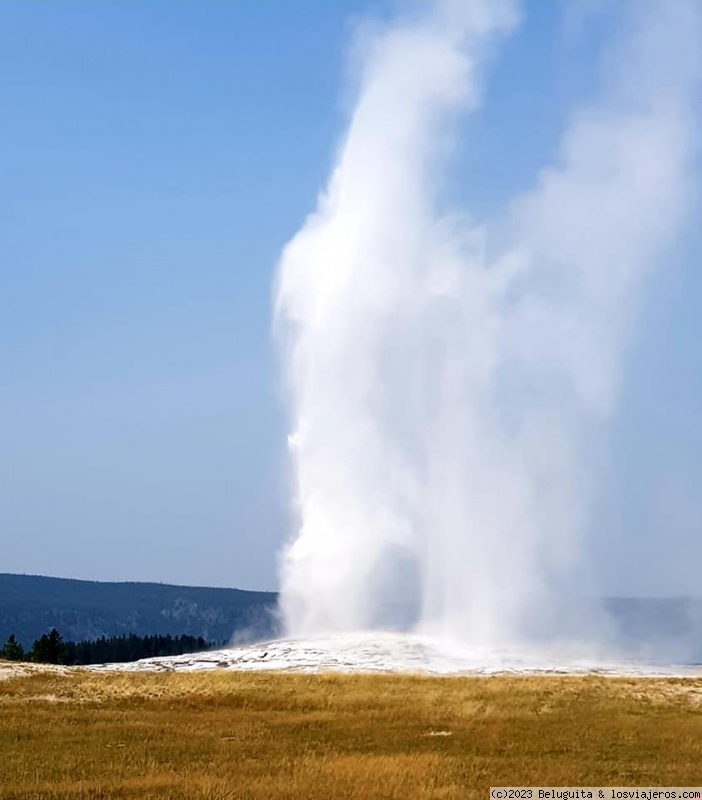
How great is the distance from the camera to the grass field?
1961cm

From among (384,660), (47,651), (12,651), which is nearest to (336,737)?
(384,660)

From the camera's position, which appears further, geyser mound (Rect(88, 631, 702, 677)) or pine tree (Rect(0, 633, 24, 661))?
pine tree (Rect(0, 633, 24, 661))

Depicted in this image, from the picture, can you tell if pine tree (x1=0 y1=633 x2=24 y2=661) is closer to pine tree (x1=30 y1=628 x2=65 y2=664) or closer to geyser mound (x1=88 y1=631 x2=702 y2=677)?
pine tree (x1=30 y1=628 x2=65 y2=664)

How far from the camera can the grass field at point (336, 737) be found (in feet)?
64.3

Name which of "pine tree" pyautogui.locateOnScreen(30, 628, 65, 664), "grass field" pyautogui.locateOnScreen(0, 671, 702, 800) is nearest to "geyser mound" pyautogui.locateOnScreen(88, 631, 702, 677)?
"grass field" pyautogui.locateOnScreen(0, 671, 702, 800)

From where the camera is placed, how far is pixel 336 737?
27812 millimetres

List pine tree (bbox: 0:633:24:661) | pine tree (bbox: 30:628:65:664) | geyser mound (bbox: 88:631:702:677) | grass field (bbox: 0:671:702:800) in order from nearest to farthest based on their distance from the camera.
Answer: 1. grass field (bbox: 0:671:702:800)
2. geyser mound (bbox: 88:631:702:677)
3. pine tree (bbox: 30:628:65:664)
4. pine tree (bbox: 0:633:24:661)

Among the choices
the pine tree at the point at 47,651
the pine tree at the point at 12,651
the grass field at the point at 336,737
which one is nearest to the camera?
the grass field at the point at 336,737

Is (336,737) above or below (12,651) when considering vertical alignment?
above

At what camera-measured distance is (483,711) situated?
34.0m

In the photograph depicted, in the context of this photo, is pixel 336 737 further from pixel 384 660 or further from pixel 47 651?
pixel 47 651

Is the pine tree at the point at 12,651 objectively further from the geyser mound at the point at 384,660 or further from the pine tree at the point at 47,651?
the geyser mound at the point at 384,660

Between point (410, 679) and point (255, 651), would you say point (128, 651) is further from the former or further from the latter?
point (410, 679)

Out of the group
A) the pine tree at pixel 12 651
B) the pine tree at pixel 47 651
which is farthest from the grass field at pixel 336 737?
the pine tree at pixel 12 651
